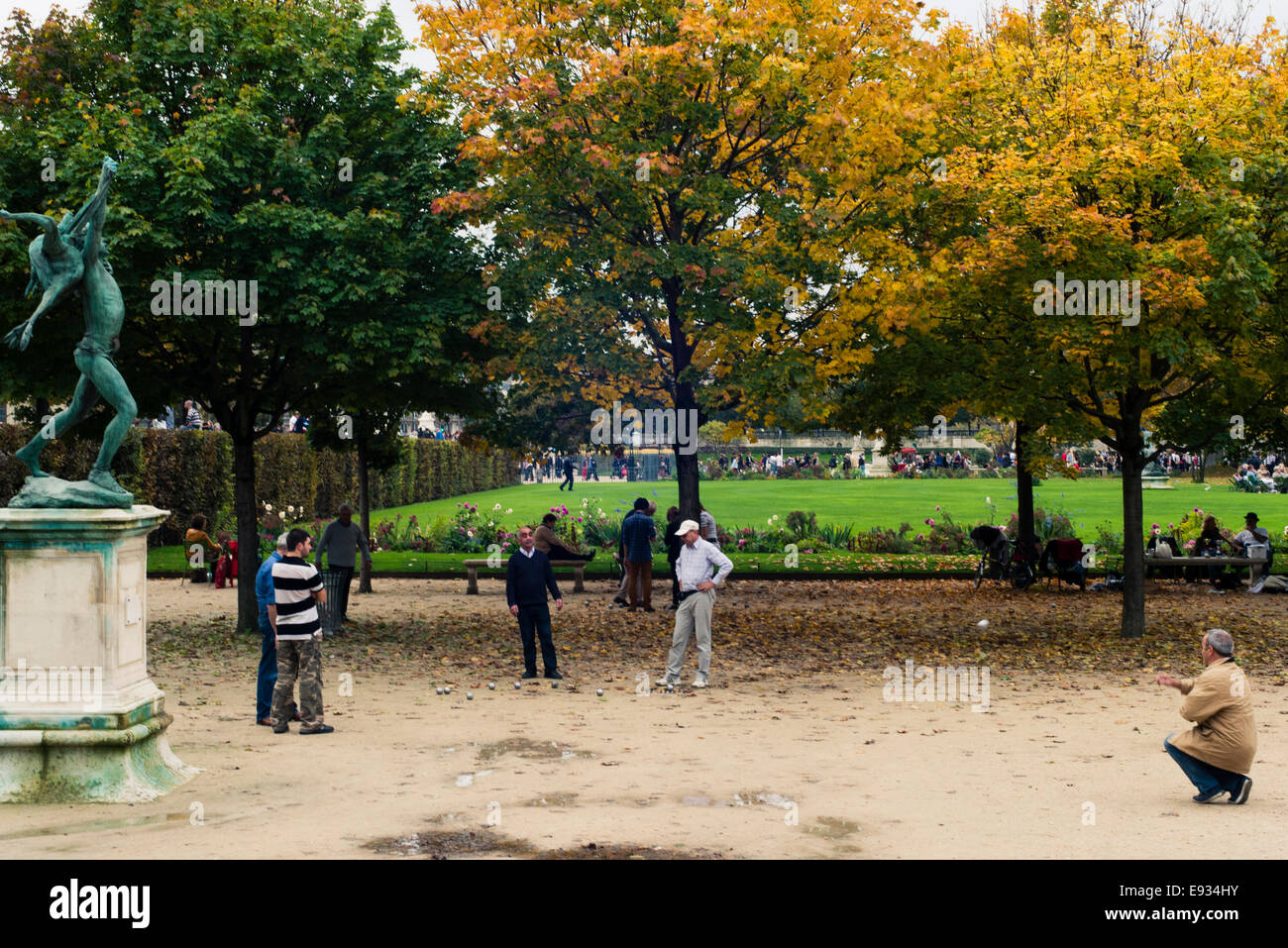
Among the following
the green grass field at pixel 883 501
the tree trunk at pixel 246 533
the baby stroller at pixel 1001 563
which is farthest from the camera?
the green grass field at pixel 883 501

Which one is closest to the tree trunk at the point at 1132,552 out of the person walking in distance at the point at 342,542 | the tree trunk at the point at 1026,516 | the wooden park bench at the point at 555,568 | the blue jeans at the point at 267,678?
the tree trunk at the point at 1026,516

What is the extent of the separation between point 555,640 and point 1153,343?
332 inches

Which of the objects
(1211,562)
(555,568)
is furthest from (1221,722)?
(555,568)

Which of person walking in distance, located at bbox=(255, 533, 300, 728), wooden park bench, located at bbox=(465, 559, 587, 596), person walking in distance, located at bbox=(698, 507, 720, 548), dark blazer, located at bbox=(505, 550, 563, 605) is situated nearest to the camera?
person walking in distance, located at bbox=(255, 533, 300, 728)

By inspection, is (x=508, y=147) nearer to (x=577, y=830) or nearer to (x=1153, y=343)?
(x=1153, y=343)

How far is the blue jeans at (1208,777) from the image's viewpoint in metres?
8.93

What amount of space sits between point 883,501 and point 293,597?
40.5m

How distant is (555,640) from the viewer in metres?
18.2

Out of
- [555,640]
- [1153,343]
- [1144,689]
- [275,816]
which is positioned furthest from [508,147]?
[275,816]

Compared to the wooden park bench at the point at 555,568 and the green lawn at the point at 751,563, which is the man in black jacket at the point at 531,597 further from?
the green lawn at the point at 751,563

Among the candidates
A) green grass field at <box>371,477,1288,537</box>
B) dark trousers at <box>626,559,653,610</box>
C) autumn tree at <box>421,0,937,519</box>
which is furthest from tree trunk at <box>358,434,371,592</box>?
green grass field at <box>371,477,1288,537</box>

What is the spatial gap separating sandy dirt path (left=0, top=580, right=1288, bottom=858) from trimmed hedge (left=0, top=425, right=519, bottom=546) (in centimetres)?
963

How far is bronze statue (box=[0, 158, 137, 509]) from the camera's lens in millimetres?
9500

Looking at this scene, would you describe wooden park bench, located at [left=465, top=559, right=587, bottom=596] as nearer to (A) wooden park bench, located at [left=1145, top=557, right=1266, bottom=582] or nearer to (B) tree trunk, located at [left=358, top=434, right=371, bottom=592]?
(B) tree trunk, located at [left=358, top=434, right=371, bottom=592]
